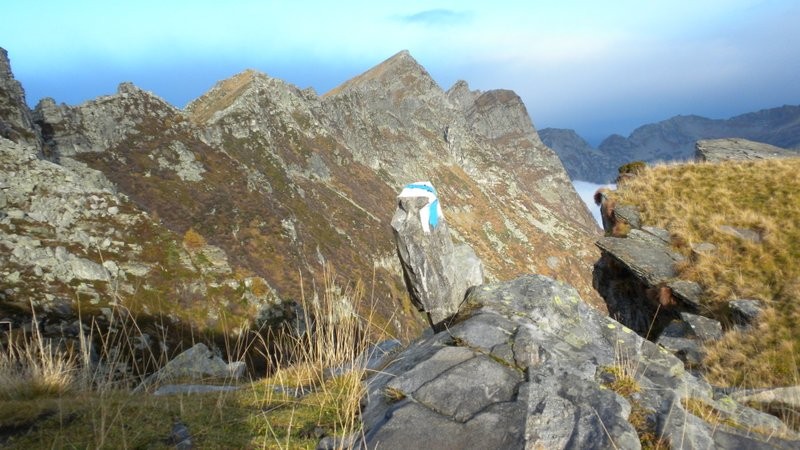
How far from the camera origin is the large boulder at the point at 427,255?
37.2ft

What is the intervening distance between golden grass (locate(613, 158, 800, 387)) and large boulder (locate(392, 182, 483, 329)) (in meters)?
7.85

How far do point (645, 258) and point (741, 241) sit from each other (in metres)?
3.22

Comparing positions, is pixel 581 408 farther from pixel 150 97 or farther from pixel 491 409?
pixel 150 97

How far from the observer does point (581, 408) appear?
581 cm

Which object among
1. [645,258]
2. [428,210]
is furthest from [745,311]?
[428,210]

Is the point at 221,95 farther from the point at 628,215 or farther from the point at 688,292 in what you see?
the point at 688,292

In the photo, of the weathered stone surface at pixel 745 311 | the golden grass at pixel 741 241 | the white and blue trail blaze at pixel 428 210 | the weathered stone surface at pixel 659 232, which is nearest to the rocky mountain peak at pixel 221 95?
the golden grass at pixel 741 241

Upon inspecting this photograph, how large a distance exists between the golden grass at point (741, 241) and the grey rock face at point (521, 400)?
5292 mm

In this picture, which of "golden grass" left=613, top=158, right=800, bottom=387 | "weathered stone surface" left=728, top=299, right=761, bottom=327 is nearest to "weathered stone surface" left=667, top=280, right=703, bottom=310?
"golden grass" left=613, top=158, right=800, bottom=387

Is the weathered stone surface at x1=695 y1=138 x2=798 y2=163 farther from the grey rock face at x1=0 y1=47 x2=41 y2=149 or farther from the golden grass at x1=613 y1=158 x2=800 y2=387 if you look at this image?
the grey rock face at x1=0 y1=47 x2=41 y2=149

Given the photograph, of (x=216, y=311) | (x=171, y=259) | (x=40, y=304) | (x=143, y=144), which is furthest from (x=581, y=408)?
(x=143, y=144)

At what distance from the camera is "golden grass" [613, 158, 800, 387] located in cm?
1253

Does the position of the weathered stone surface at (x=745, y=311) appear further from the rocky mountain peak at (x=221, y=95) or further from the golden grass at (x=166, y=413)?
the rocky mountain peak at (x=221, y=95)

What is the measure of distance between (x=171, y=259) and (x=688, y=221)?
24.9 m
